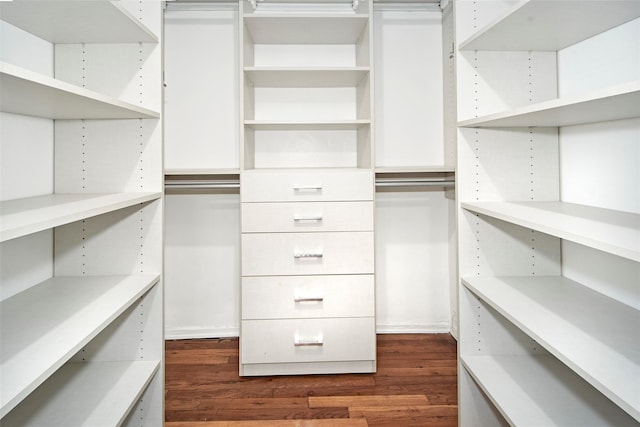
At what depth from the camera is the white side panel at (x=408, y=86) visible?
2652 mm

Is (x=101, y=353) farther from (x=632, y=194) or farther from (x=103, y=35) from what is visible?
(x=632, y=194)

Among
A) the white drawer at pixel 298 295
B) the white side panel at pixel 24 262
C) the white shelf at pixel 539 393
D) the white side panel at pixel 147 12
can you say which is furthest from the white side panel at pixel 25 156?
the white shelf at pixel 539 393

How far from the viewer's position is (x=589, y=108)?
44.9 inches

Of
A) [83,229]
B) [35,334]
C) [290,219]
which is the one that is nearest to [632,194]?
[290,219]

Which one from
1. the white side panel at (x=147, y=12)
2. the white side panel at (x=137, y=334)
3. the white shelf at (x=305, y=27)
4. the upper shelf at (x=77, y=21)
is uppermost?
the white shelf at (x=305, y=27)

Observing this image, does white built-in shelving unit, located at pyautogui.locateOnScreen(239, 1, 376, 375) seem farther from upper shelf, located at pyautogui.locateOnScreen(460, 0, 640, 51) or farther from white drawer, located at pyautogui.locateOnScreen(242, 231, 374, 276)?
upper shelf, located at pyautogui.locateOnScreen(460, 0, 640, 51)

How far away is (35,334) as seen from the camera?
1.09 m

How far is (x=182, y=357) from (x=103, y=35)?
5.49ft

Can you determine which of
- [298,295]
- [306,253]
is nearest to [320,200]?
[306,253]

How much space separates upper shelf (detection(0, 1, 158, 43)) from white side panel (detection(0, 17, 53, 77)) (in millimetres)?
22

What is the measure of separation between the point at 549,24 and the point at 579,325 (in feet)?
3.08

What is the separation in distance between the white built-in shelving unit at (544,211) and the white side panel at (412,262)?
0.97 metres

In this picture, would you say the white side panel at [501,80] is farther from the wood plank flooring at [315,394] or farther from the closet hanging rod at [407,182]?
the wood plank flooring at [315,394]

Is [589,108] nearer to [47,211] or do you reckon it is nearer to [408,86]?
[47,211]
